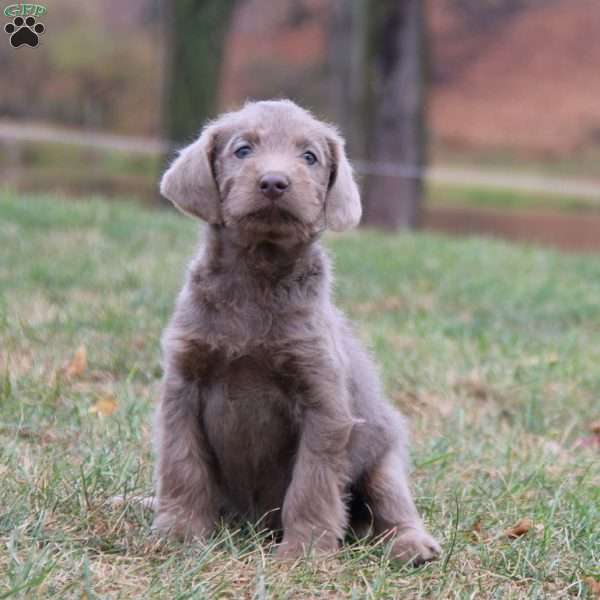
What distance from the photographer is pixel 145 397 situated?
17.5 feet

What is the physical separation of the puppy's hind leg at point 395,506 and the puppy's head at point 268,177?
32.5 inches

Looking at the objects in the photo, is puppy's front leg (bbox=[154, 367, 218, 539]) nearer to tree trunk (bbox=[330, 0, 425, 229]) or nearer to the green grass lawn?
the green grass lawn

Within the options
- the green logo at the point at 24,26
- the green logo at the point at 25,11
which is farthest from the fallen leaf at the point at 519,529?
the green logo at the point at 25,11

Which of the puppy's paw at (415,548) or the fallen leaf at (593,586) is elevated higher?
the puppy's paw at (415,548)

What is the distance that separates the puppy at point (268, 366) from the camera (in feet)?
12.1

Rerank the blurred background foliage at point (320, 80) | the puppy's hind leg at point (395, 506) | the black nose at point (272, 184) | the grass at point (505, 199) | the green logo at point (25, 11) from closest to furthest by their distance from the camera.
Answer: the black nose at point (272, 184)
the puppy's hind leg at point (395, 506)
the green logo at point (25, 11)
the grass at point (505, 199)
the blurred background foliage at point (320, 80)

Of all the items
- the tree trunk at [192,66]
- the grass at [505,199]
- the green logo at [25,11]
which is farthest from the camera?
the grass at [505,199]

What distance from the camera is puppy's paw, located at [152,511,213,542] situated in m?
3.69

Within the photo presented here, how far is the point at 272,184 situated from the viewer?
3594 mm

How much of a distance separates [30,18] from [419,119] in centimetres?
1048

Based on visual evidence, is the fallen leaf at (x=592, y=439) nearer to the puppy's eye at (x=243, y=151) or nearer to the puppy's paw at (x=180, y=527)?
the puppy's paw at (x=180, y=527)

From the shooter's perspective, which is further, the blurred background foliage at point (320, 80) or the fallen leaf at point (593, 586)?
the blurred background foliage at point (320, 80)

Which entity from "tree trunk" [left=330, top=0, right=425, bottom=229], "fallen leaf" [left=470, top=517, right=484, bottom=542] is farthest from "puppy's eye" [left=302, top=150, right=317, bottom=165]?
"tree trunk" [left=330, top=0, right=425, bottom=229]

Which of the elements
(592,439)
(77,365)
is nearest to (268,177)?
(77,365)
